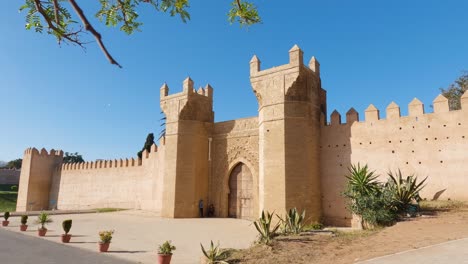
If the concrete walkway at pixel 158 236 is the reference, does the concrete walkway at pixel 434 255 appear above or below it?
above

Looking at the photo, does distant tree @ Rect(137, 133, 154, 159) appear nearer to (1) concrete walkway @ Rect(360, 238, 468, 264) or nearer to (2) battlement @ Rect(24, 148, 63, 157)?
(2) battlement @ Rect(24, 148, 63, 157)

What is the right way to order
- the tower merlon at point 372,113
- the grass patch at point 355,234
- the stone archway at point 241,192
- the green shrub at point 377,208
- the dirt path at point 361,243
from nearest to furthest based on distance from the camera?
the dirt path at point 361,243 < the grass patch at point 355,234 < the green shrub at point 377,208 < the tower merlon at point 372,113 < the stone archway at point 241,192

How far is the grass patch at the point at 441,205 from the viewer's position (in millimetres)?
10977

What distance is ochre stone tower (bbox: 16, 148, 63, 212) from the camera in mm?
30984

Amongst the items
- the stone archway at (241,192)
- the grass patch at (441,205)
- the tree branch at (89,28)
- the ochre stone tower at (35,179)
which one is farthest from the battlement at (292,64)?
the ochre stone tower at (35,179)

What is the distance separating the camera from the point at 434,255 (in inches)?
253

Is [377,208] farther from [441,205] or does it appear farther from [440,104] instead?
[440,104]

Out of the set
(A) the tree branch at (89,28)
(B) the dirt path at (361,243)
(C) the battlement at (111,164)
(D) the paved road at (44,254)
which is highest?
(C) the battlement at (111,164)

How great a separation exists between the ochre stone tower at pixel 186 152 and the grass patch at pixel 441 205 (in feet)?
36.7

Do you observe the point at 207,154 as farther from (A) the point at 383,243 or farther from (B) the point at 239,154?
(A) the point at 383,243

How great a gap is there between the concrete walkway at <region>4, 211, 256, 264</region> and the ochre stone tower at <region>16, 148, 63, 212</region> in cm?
1693

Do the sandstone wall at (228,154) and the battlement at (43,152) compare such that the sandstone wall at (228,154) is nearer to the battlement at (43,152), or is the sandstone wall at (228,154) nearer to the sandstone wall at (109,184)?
the sandstone wall at (109,184)

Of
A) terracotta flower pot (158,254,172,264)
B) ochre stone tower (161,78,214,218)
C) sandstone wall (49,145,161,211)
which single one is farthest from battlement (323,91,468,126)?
sandstone wall (49,145,161,211)

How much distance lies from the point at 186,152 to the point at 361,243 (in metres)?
12.3
